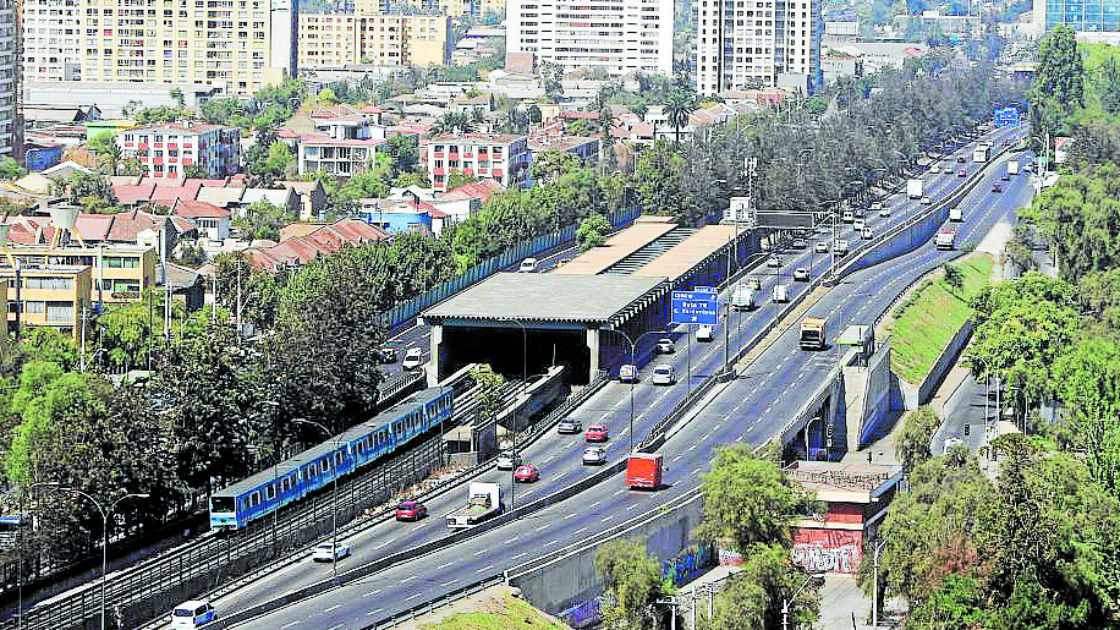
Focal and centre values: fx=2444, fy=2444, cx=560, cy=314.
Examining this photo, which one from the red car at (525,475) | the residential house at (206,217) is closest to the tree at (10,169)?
the residential house at (206,217)

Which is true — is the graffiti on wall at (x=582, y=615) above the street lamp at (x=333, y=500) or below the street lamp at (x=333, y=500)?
below

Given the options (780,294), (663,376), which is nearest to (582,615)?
(663,376)

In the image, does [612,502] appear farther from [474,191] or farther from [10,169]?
[10,169]

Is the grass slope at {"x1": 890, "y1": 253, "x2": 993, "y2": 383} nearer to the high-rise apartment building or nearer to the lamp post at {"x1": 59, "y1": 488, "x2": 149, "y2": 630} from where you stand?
the lamp post at {"x1": 59, "y1": 488, "x2": 149, "y2": 630}

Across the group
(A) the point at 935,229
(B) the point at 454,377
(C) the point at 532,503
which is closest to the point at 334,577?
(C) the point at 532,503

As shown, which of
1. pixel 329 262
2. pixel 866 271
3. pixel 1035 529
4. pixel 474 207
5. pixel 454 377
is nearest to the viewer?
pixel 1035 529

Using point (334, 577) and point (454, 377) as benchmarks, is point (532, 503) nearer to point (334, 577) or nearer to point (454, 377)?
point (334, 577)

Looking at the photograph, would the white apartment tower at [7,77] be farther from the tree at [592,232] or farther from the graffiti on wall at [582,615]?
the graffiti on wall at [582,615]
